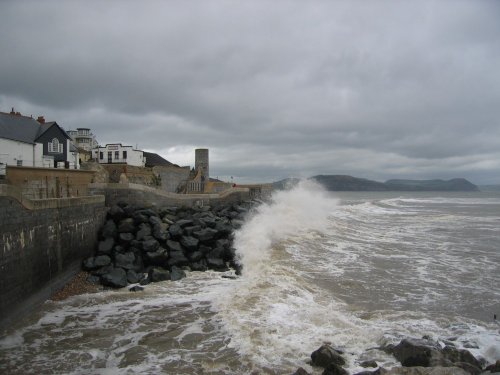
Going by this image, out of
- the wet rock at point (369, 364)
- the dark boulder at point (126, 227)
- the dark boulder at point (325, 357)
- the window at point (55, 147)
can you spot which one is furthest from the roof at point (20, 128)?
the wet rock at point (369, 364)

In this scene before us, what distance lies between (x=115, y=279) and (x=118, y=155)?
24052 millimetres

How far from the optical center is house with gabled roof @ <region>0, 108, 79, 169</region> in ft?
59.8

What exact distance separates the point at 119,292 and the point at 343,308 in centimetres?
541

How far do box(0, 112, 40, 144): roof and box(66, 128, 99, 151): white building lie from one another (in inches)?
1123

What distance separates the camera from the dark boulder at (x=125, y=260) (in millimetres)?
11328

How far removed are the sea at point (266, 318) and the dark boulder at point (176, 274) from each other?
238 mm

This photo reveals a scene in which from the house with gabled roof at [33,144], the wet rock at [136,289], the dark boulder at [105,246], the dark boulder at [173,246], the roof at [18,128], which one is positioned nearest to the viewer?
the wet rock at [136,289]

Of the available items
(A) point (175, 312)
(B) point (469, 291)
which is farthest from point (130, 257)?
(B) point (469, 291)

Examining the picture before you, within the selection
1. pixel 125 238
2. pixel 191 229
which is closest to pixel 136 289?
pixel 125 238

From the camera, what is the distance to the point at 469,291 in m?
9.62

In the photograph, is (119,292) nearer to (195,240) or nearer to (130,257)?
(130,257)

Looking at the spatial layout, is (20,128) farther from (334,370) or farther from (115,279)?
(334,370)

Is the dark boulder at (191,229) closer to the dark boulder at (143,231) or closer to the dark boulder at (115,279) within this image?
the dark boulder at (143,231)

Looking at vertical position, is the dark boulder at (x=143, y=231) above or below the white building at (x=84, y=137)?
below
